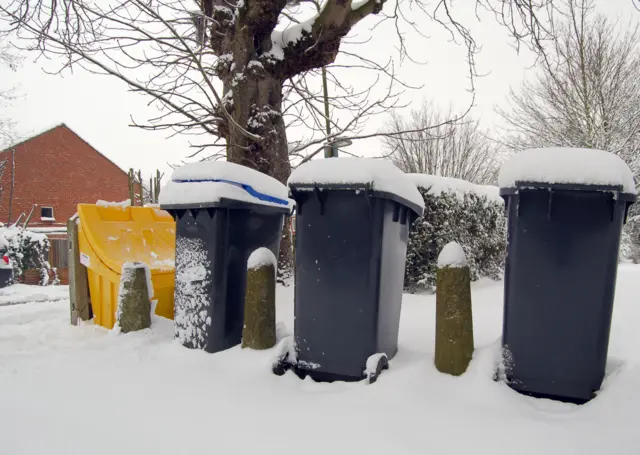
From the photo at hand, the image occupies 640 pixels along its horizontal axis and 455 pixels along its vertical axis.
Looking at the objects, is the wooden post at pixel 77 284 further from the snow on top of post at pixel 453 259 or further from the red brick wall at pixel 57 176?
the red brick wall at pixel 57 176

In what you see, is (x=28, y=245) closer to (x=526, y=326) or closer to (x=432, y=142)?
(x=526, y=326)

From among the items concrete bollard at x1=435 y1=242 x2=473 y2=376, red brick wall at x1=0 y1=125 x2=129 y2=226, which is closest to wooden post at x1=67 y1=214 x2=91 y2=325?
concrete bollard at x1=435 y1=242 x2=473 y2=376

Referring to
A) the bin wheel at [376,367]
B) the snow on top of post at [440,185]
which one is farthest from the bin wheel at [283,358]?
the snow on top of post at [440,185]

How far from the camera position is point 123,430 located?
2.11m

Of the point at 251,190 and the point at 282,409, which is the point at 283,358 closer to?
the point at 282,409

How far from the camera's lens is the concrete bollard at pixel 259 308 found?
2949 millimetres

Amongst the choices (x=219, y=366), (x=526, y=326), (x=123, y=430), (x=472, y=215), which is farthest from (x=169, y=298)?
(x=472, y=215)

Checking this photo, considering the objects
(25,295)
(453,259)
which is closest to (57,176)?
(25,295)

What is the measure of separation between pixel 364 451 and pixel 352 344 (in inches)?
29.0

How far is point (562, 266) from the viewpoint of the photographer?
7.39ft

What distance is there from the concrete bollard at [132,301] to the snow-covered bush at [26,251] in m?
9.92

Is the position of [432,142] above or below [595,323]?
above

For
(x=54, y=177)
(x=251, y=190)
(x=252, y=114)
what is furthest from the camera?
(x=54, y=177)

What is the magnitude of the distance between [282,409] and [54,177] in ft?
92.4
